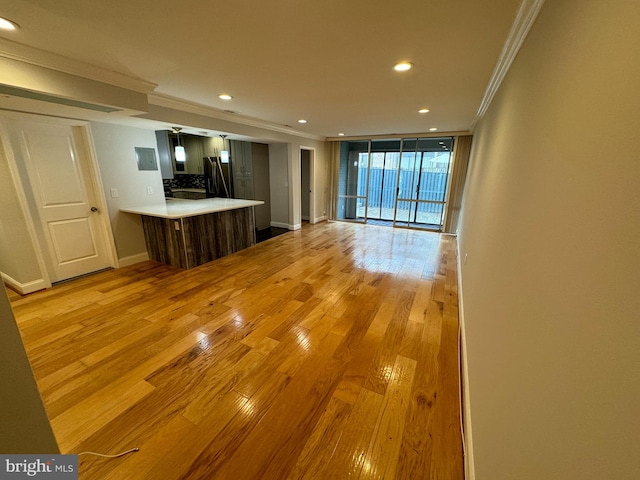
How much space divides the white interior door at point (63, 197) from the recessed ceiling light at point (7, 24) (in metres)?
1.61

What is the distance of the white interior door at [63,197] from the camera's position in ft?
9.59

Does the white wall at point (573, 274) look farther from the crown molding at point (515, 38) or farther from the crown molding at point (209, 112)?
the crown molding at point (209, 112)

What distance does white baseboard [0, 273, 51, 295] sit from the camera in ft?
9.51

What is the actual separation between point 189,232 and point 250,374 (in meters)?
2.58

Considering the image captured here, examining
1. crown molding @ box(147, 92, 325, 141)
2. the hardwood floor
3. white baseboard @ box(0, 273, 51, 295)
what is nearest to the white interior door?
white baseboard @ box(0, 273, 51, 295)

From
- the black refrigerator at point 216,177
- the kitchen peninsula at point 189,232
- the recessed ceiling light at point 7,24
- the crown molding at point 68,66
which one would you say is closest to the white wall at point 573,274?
the recessed ceiling light at point 7,24

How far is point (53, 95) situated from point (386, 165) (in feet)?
21.1

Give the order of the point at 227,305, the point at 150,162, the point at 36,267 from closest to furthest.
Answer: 1. the point at 227,305
2. the point at 36,267
3. the point at 150,162

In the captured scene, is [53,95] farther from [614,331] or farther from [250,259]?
[614,331]

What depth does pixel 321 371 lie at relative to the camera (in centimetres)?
187

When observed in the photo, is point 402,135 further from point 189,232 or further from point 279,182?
point 189,232

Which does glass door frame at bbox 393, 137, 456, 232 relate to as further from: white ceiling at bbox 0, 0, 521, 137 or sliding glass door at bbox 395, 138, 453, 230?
white ceiling at bbox 0, 0, 521, 137

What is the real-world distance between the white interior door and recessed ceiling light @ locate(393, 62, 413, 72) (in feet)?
12.9

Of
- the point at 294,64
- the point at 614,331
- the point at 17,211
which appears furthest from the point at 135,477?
the point at 17,211
